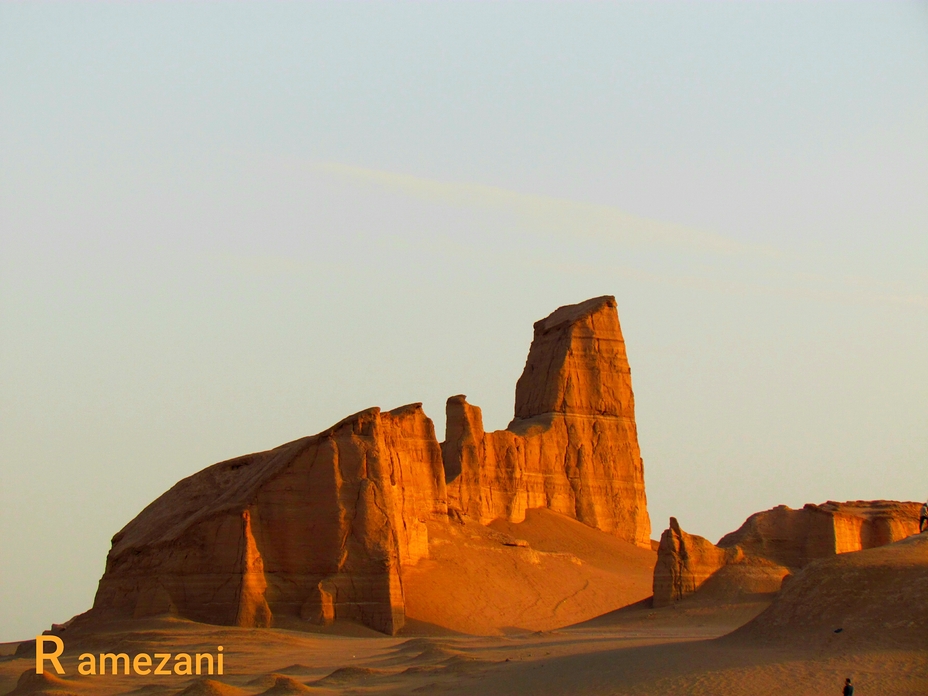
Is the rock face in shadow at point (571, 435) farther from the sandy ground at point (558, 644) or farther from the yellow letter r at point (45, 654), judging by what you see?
the yellow letter r at point (45, 654)

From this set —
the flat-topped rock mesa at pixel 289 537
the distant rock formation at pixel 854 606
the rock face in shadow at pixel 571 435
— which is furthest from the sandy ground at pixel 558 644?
the rock face in shadow at pixel 571 435

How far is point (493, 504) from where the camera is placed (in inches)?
2884

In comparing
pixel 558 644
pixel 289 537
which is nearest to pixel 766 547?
pixel 558 644

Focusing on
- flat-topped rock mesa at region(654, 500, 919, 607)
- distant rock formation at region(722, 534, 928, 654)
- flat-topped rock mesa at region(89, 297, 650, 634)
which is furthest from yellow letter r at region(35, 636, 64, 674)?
flat-topped rock mesa at region(654, 500, 919, 607)

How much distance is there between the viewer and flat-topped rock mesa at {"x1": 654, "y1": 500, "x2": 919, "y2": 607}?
2015 inches

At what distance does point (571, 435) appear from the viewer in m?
80.6

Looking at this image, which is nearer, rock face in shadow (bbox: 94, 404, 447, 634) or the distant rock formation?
the distant rock formation

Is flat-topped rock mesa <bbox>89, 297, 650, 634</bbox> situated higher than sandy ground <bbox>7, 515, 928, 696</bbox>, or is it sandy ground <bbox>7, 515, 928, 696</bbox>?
flat-topped rock mesa <bbox>89, 297, 650, 634</bbox>

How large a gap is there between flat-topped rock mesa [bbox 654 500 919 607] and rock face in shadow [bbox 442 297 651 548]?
21094 mm

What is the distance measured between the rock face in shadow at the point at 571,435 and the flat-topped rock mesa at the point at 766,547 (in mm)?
21094

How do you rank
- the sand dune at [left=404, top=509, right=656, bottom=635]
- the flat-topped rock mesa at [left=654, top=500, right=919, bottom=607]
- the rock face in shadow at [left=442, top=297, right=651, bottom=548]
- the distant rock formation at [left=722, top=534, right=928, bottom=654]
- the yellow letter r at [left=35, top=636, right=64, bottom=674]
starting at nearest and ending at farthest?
the distant rock formation at [left=722, top=534, right=928, bottom=654] < the yellow letter r at [left=35, top=636, right=64, bottom=674] < the flat-topped rock mesa at [left=654, top=500, right=919, bottom=607] < the sand dune at [left=404, top=509, right=656, bottom=635] < the rock face in shadow at [left=442, top=297, right=651, bottom=548]

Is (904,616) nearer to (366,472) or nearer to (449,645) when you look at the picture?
(449,645)

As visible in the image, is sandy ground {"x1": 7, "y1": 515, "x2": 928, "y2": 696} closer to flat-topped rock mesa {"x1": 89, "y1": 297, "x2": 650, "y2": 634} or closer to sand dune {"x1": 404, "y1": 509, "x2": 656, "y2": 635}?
sand dune {"x1": 404, "y1": 509, "x2": 656, "y2": 635}

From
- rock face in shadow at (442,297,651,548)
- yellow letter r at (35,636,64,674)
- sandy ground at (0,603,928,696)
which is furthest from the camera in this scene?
rock face in shadow at (442,297,651,548)
